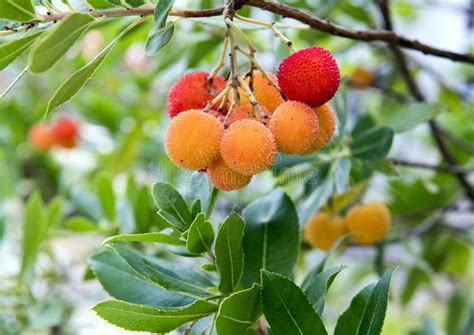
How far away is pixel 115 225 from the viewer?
4.85 ft

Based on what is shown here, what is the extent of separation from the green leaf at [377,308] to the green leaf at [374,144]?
364 mm

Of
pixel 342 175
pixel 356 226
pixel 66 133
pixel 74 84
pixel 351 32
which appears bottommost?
pixel 66 133

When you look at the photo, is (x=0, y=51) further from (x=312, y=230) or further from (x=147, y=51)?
(x=312, y=230)

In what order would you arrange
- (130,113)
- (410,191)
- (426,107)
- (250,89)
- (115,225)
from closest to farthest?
1. (250,89)
2. (426,107)
3. (115,225)
4. (410,191)
5. (130,113)

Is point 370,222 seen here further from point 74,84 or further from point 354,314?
point 74,84

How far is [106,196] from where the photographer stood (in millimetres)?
1514

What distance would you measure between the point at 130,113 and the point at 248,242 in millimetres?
1426

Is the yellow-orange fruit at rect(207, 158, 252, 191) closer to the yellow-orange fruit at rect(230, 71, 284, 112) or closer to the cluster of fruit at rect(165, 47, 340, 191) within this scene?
the cluster of fruit at rect(165, 47, 340, 191)

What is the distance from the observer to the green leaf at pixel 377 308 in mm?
752

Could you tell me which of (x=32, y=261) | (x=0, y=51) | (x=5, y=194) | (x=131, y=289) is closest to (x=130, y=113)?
(x=5, y=194)

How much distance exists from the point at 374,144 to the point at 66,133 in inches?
66.0

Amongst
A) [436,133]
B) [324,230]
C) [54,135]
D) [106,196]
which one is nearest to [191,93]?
[324,230]

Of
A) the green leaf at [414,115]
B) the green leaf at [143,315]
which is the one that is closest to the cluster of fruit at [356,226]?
the green leaf at [414,115]

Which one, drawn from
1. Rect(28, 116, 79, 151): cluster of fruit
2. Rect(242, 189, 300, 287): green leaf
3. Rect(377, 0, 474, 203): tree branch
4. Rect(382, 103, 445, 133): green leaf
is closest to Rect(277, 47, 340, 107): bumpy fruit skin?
Rect(242, 189, 300, 287): green leaf
